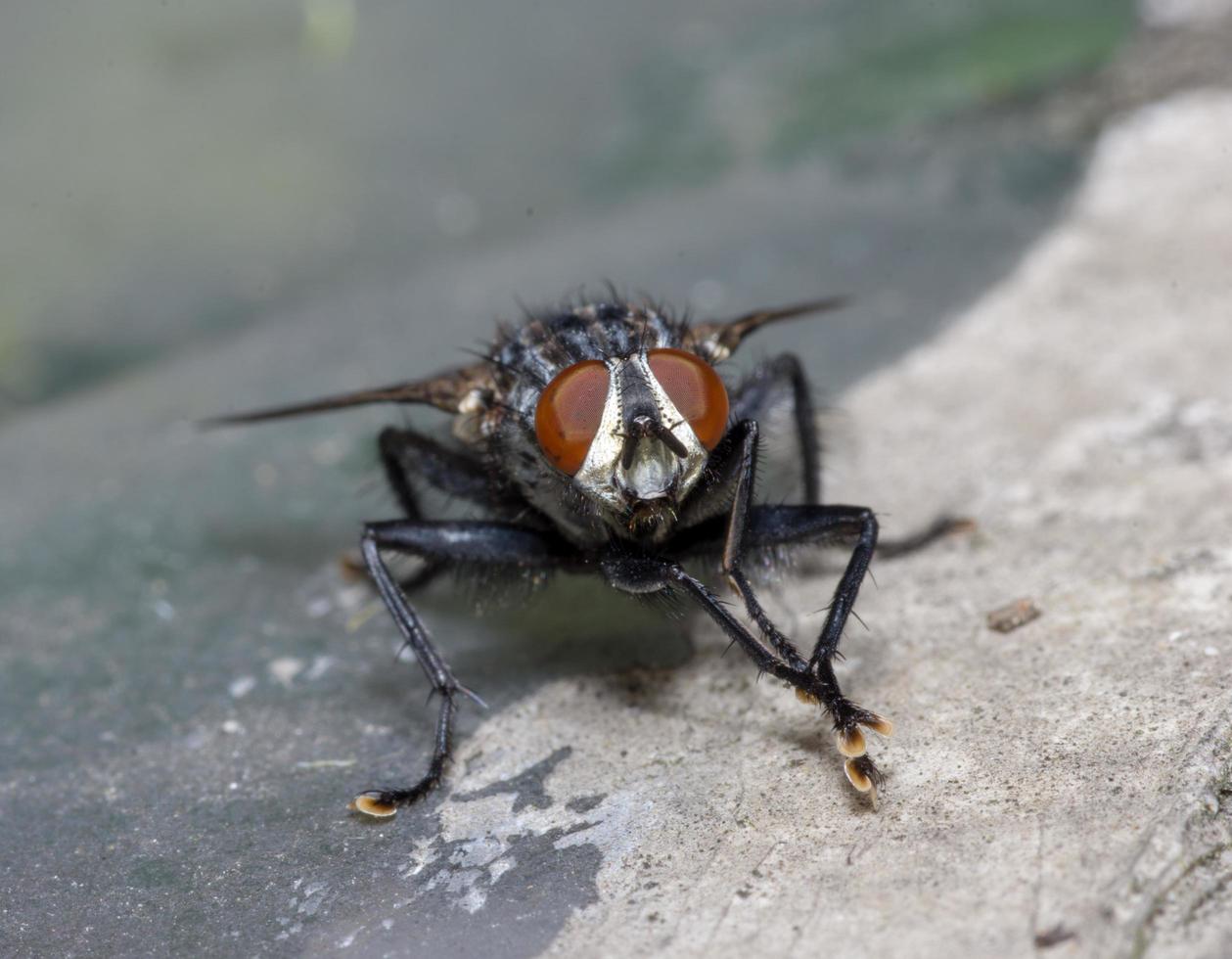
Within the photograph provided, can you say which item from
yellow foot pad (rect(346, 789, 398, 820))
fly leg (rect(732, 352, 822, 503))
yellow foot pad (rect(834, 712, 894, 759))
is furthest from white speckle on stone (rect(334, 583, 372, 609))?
yellow foot pad (rect(834, 712, 894, 759))

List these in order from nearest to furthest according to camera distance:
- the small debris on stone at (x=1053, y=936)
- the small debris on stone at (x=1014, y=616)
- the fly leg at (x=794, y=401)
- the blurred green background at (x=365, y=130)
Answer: the small debris on stone at (x=1053, y=936), the small debris on stone at (x=1014, y=616), the fly leg at (x=794, y=401), the blurred green background at (x=365, y=130)

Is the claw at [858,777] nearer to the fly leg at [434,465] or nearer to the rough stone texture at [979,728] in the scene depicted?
the rough stone texture at [979,728]

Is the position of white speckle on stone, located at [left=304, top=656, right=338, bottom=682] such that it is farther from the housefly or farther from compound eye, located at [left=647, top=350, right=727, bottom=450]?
compound eye, located at [left=647, top=350, right=727, bottom=450]

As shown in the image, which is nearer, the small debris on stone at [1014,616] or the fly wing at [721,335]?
the small debris on stone at [1014,616]

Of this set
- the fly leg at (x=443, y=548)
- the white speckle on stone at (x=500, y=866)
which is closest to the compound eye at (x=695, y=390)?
the fly leg at (x=443, y=548)

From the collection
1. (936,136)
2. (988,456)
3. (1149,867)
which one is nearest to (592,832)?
(1149,867)

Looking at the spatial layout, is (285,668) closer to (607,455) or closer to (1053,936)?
(607,455)

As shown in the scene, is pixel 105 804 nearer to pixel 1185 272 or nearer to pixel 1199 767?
pixel 1199 767
